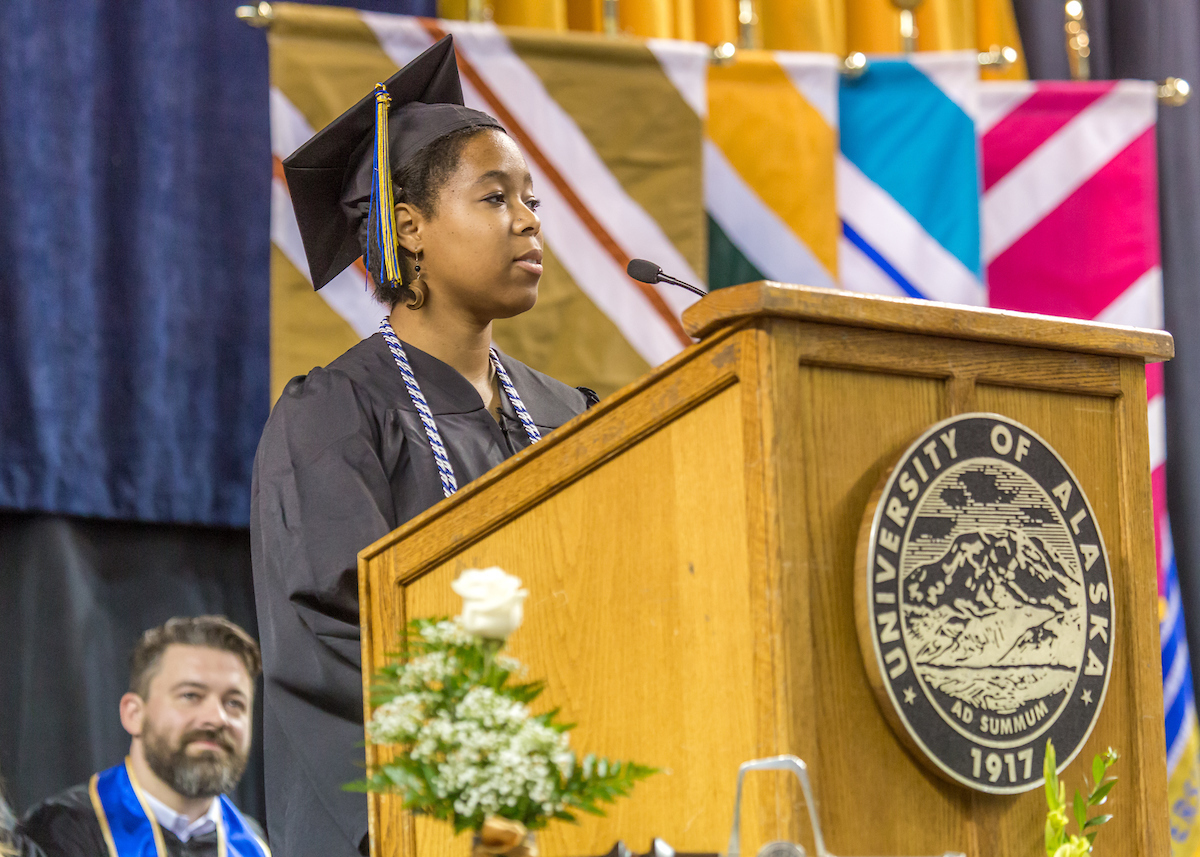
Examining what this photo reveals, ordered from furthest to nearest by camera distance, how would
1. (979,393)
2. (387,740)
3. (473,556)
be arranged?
(473,556) → (979,393) → (387,740)

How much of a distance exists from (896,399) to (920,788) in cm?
28

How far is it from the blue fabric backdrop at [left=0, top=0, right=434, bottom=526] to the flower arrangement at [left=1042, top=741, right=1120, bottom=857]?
77.7 inches

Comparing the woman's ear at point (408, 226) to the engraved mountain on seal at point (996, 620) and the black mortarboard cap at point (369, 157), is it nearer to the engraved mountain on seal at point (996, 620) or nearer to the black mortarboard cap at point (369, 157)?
the black mortarboard cap at point (369, 157)

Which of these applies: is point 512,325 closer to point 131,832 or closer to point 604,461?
point 131,832

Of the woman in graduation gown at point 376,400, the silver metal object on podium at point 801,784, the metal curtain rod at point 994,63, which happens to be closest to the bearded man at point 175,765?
the woman in graduation gown at point 376,400

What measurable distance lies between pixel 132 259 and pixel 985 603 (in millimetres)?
2126

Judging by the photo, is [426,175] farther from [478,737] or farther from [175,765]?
[175,765]

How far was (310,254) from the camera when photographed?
203 cm

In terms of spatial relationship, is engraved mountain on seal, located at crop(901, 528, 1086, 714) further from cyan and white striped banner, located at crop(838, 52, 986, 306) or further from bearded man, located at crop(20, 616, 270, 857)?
cyan and white striped banner, located at crop(838, 52, 986, 306)

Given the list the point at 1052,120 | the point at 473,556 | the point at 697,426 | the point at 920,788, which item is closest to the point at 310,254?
the point at 473,556

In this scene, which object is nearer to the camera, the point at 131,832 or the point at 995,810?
the point at 995,810

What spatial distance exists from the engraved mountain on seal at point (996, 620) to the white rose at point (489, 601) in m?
0.28

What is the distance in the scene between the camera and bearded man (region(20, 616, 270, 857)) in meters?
2.53

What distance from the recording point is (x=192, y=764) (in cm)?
260
